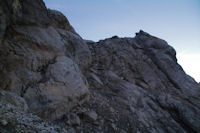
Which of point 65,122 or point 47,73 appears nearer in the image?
point 65,122

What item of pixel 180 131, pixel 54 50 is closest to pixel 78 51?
pixel 54 50

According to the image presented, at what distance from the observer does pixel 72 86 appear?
12195 millimetres

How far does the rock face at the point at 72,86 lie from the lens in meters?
9.50

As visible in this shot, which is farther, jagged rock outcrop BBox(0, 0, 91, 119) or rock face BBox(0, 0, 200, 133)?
jagged rock outcrop BBox(0, 0, 91, 119)

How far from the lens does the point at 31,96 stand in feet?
31.8

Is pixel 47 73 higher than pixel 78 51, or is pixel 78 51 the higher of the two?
pixel 78 51

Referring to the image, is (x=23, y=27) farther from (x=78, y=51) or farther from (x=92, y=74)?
(x=92, y=74)

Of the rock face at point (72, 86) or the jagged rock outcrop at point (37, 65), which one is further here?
the jagged rock outcrop at point (37, 65)

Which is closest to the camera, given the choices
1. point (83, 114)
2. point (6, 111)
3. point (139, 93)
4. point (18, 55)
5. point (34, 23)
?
point (6, 111)

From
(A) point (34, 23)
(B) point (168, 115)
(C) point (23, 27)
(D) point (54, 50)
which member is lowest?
(B) point (168, 115)

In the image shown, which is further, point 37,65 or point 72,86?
point 72,86

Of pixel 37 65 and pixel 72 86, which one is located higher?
pixel 37 65

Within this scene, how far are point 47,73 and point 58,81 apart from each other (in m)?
1.12

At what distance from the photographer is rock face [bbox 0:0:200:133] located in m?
9.50
